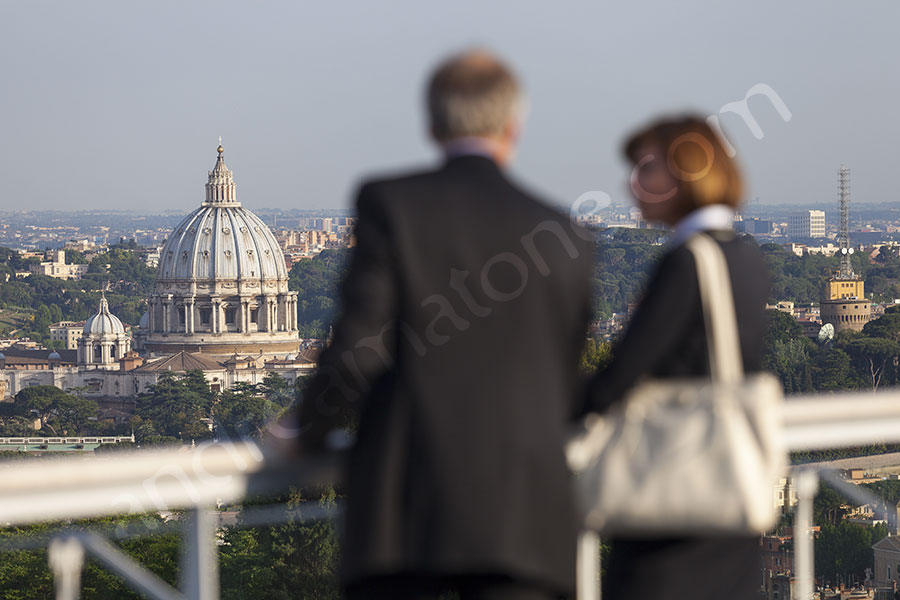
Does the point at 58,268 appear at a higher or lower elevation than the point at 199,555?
higher

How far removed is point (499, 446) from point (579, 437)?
0.38m

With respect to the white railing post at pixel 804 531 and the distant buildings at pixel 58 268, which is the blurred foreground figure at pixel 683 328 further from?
the distant buildings at pixel 58 268

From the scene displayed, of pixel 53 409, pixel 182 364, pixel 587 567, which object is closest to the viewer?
pixel 587 567

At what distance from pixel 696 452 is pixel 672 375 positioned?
0.11 meters

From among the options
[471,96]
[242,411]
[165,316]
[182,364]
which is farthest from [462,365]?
[165,316]

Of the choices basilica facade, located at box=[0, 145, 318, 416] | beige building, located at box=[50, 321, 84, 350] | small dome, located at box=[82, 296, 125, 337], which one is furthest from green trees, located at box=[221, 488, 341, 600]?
beige building, located at box=[50, 321, 84, 350]

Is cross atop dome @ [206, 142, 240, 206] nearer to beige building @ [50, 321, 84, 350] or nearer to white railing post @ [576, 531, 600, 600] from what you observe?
beige building @ [50, 321, 84, 350]

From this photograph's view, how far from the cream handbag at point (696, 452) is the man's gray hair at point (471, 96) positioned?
0.33 m

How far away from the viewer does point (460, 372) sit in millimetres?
2014

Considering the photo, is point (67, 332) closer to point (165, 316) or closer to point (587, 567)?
point (165, 316)

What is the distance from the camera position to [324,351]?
82.8 inches

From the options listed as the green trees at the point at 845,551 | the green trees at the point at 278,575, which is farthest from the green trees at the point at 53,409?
the green trees at the point at 845,551

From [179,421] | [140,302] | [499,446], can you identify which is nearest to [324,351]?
[499,446]

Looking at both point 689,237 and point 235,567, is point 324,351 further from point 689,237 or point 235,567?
point 235,567
